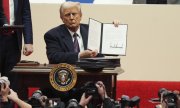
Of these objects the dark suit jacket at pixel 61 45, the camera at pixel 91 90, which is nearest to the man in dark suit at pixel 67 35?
the dark suit jacket at pixel 61 45

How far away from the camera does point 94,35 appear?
13.2 feet

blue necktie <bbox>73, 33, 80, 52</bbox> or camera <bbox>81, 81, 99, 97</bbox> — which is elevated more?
blue necktie <bbox>73, 33, 80, 52</bbox>

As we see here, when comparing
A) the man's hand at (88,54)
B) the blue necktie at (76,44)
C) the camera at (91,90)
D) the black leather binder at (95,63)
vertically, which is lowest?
the camera at (91,90)

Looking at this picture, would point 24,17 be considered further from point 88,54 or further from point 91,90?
point 91,90

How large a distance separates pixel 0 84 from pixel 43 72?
885 mm

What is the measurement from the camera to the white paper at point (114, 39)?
4055 mm

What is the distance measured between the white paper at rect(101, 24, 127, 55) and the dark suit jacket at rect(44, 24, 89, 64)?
229 mm

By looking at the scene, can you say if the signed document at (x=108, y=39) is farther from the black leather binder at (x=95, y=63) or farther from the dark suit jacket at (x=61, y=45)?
the black leather binder at (x=95, y=63)

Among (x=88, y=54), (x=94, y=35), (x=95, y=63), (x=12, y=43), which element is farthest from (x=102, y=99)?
(x=12, y=43)

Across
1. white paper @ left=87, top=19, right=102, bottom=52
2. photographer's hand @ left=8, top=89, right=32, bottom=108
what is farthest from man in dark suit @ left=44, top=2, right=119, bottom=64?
photographer's hand @ left=8, top=89, right=32, bottom=108

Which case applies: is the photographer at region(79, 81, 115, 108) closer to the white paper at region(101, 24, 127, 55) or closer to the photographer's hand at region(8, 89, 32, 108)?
the photographer's hand at region(8, 89, 32, 108)

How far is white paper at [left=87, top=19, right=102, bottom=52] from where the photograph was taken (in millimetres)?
3990

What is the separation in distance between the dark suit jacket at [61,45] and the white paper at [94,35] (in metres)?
0.14

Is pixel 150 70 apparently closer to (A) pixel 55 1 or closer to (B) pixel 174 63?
(B) pixel 174 63
